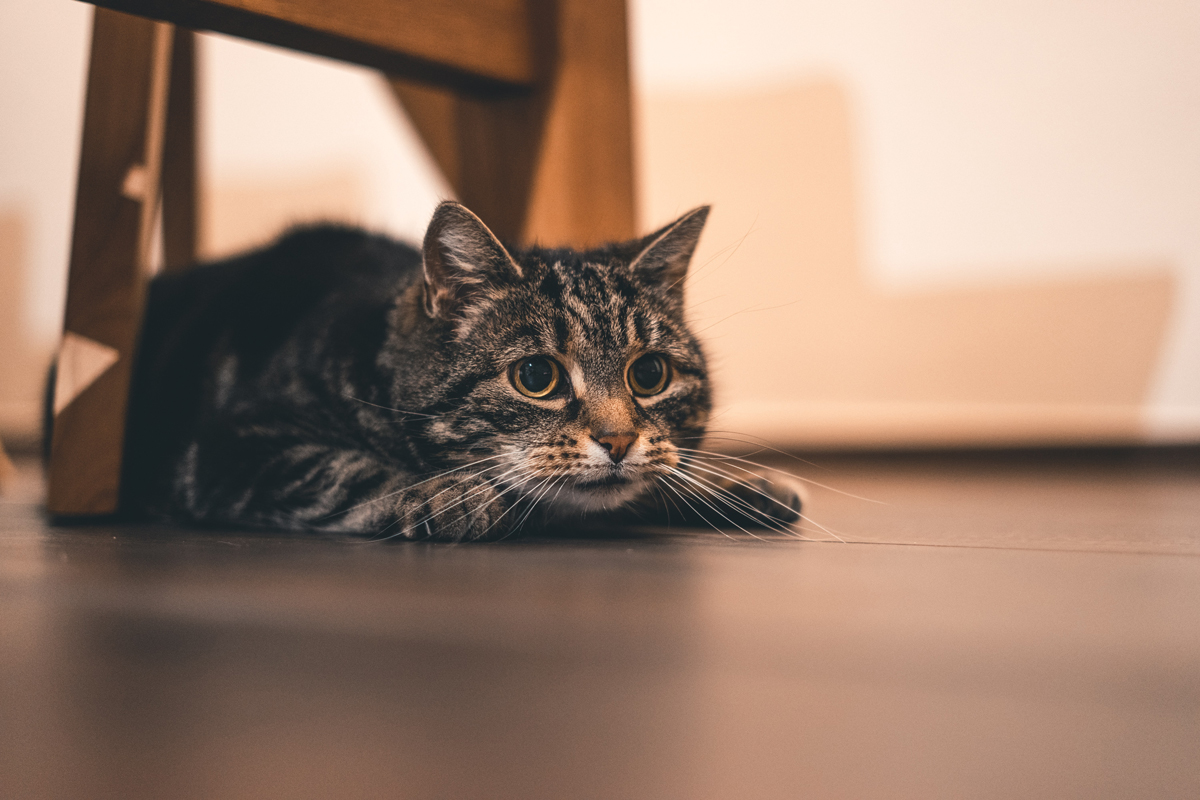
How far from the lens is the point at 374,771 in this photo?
15.2 inches

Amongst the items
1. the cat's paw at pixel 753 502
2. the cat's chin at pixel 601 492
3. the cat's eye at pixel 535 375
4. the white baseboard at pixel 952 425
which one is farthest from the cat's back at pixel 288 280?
the white baseboard at pixel 952 425

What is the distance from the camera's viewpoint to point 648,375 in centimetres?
101

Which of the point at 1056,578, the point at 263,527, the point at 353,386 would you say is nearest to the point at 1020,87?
the point at 1056,578

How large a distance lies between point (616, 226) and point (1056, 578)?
0.89m

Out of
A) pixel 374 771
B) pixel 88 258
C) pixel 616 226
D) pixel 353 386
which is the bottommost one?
pixel 374 771

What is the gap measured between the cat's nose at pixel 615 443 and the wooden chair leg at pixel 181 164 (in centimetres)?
142

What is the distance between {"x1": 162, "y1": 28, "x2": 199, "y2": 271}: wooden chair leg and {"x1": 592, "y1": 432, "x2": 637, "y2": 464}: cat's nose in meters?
1.42

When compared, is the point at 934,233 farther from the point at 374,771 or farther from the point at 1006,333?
the point at 374,771

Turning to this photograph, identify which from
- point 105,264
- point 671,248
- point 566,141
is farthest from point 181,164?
point 671,248

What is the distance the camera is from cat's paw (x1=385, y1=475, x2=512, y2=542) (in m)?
0.93

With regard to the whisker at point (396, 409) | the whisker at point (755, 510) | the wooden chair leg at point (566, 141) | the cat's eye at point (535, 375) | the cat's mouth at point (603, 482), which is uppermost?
the wooden chair leg at point (566, 141)

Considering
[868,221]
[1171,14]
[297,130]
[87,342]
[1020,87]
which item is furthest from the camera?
[297,130]

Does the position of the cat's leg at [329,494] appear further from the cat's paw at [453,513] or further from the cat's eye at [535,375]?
the cat's eye at [535,375]

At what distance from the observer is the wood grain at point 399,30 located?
988mm
